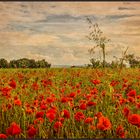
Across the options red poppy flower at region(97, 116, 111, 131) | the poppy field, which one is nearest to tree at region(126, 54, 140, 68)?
the poppy field

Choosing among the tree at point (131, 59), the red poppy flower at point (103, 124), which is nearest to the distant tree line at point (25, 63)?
the tree at point (131, 59)

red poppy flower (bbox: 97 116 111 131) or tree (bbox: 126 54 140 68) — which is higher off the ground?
tree (bbox: 126 54 140 68)

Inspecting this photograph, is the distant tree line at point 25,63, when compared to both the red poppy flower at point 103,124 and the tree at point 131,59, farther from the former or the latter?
the red poppy flower at point 103,124

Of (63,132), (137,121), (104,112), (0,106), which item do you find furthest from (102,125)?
(0,106)

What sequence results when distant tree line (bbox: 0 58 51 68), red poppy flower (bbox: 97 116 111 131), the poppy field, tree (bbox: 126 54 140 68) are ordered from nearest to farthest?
1. red poppy flower (bbox: 97 116 111 131)
2. the poppy field
3. tree (bbox: 126 54 140 68)
4. distant tree line (bbox: 0 58 51 68)

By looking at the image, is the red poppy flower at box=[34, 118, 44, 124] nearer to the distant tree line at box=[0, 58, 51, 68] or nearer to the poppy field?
the poppy field

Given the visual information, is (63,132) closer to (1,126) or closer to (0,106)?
(1,126)

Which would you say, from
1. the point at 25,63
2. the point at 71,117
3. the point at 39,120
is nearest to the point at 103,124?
the point at 39,120

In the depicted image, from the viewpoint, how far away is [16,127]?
2238mm

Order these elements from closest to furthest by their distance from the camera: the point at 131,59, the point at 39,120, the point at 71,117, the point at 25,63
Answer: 1. the point at 39,120
2. the point at 71,117
3. the point at 131,59
4. the point at 25,63

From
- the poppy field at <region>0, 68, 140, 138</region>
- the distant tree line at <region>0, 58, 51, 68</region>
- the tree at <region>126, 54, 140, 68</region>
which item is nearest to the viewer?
the poppy field at <region>0, 68, 140, 138</region>

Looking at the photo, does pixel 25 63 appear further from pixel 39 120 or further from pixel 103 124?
pixel 103 124

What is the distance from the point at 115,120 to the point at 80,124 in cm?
29

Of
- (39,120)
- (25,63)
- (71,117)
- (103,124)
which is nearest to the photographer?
(103,124)
